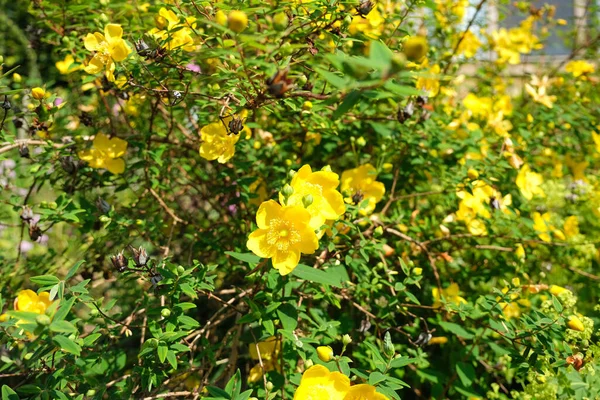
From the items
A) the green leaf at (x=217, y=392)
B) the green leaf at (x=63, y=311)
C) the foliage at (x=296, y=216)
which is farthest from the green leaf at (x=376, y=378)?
the green leaf at (x=63, y=311)

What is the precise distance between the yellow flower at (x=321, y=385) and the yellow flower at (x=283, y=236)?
25cm

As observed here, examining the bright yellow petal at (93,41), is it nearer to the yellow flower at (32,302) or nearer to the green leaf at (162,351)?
the yellow flower at (32,302)

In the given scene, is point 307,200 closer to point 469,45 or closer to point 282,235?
point 282,235

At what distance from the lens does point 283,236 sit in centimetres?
112

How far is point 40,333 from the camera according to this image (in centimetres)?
94

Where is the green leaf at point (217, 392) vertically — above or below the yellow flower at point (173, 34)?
below

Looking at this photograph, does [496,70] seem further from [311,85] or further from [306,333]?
[306,333]

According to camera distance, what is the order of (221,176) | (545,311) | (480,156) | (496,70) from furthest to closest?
(496,70), (480,156), (221,176), (545,311)

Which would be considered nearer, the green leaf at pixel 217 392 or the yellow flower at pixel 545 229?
the green leaf at pixel 217 392

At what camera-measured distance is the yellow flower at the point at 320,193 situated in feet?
3.83

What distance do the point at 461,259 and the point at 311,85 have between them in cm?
116

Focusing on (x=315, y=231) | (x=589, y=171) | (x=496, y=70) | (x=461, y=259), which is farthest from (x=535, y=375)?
(x=496, y=70)

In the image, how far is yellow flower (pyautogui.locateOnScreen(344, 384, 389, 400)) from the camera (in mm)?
1074

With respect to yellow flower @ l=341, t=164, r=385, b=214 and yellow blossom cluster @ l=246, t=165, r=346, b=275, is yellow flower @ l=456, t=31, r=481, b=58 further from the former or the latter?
yellow blossom cluster @ l=246, t=165, r=346, b=275
